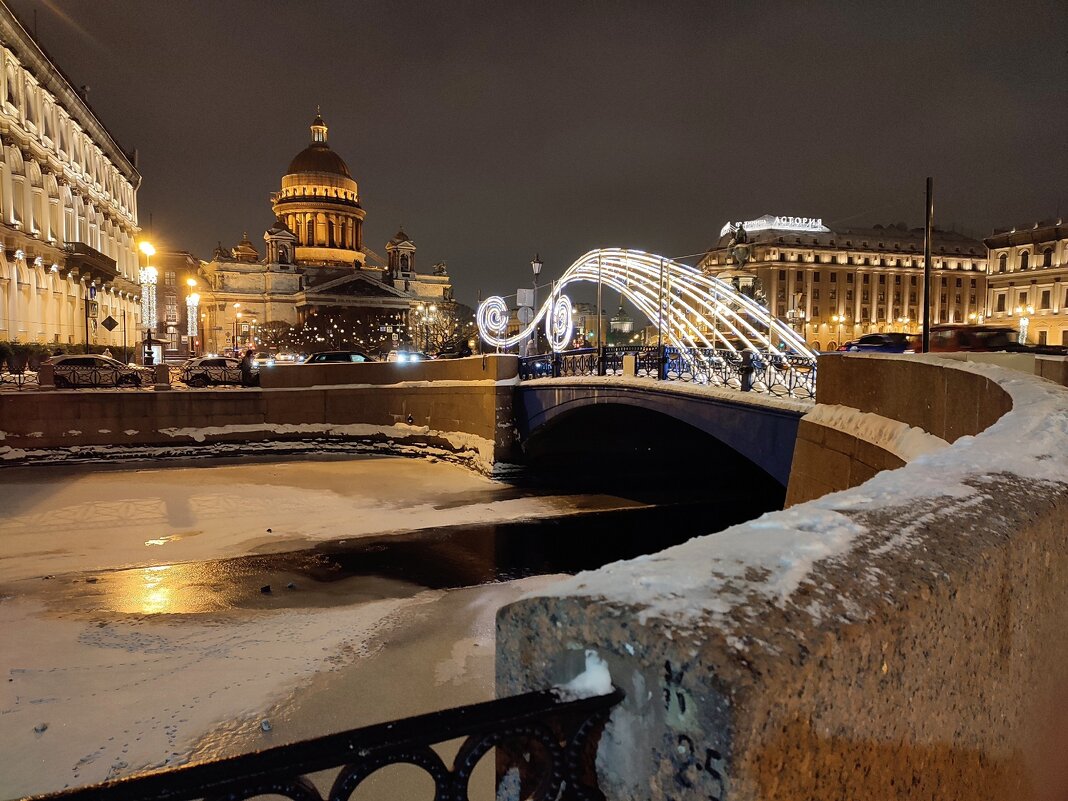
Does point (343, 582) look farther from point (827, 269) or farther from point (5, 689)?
point (827, 269)

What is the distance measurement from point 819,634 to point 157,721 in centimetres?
827

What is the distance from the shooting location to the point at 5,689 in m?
8.34

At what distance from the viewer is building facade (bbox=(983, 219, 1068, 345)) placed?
5888 centimetres

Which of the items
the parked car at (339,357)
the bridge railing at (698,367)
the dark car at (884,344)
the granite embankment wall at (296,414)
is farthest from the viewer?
the parked car at (339,357)

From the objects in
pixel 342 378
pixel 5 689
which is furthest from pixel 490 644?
pixel 342 378

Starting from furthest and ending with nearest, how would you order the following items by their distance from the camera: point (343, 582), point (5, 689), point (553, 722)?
point (343, 582)
point (5, 689)
point (553, 722)

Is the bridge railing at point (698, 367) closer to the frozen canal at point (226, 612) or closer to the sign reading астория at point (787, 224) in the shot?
the frozen canal at point (226, 612)

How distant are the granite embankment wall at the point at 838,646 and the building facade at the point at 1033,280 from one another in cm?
6612

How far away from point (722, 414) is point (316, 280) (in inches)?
3130

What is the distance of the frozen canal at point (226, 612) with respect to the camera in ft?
24.7

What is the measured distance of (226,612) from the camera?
38.2 ft

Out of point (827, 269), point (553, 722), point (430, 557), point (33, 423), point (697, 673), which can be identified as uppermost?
point (827, 269)

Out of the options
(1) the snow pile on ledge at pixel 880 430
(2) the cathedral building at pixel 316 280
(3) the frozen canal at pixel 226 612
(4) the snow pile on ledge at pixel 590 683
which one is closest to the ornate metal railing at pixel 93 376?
(3) the frozen canal at pixel 226 612

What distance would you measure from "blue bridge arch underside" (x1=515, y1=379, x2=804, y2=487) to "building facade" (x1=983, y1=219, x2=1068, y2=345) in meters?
52.2
